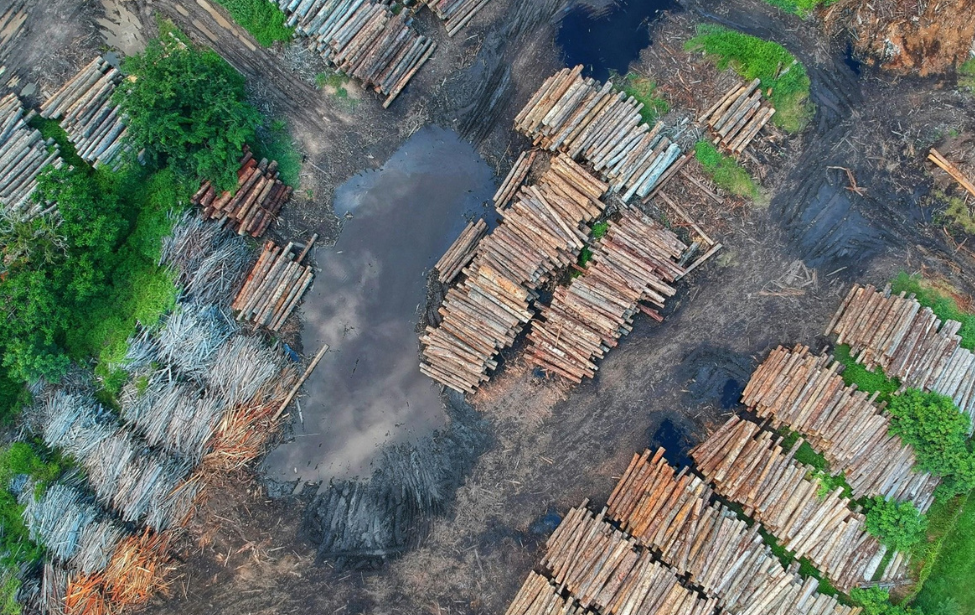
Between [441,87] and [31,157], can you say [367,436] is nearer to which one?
[441,87]

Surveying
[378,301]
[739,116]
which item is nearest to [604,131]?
[739,116]

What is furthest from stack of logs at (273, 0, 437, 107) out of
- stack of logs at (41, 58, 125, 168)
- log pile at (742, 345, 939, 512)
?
log pile at (742, 345, 939, 512)

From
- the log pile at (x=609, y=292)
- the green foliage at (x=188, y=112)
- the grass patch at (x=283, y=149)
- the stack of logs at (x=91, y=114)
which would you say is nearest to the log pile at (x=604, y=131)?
the log pile at (x=609, y=292)

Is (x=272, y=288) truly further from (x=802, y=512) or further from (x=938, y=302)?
(x=938, y=302)

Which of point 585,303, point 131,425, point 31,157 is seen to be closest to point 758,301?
point 585,303

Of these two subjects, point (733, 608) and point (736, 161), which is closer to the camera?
point (733, 608)

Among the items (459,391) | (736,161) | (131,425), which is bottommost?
(131,425)
